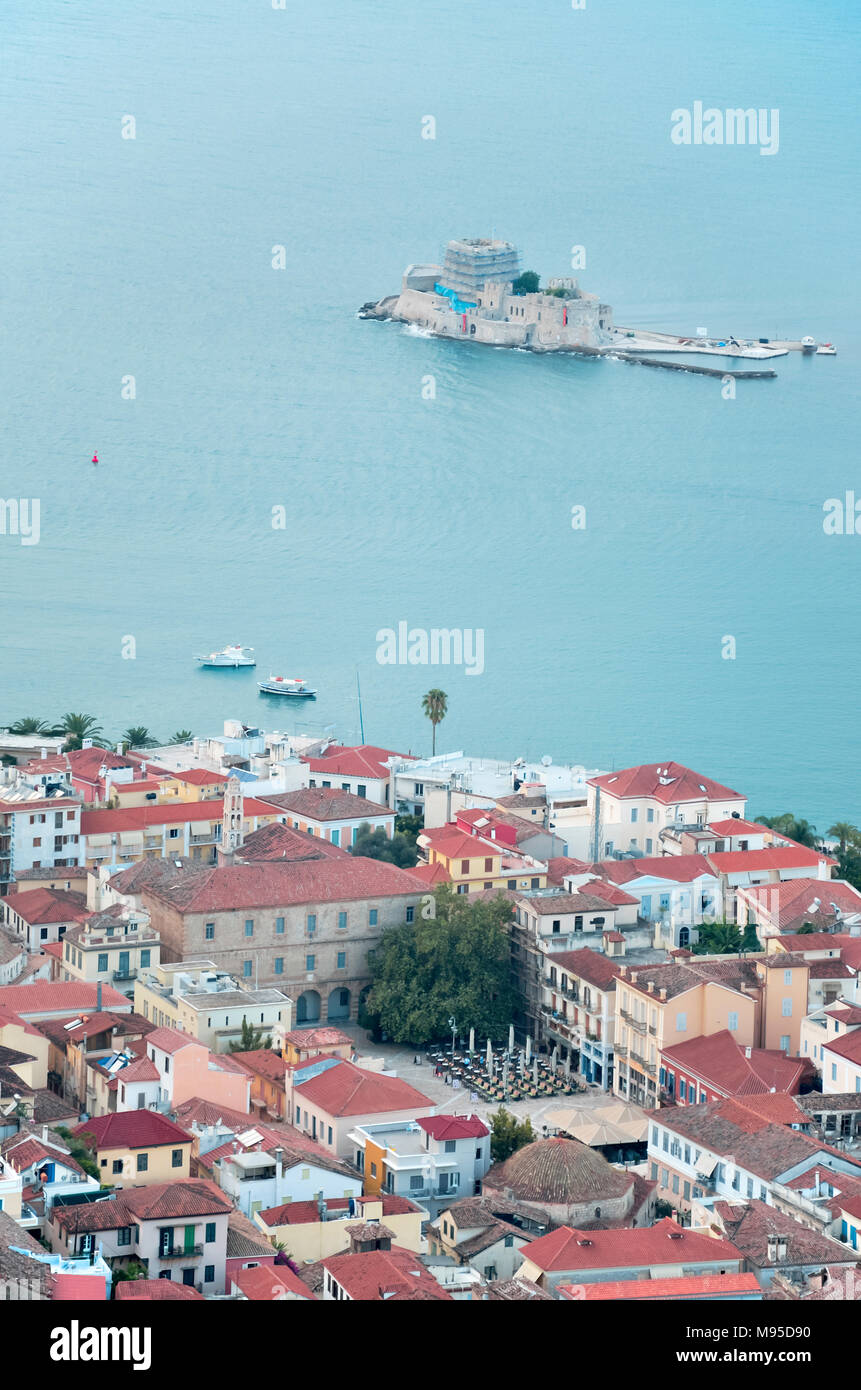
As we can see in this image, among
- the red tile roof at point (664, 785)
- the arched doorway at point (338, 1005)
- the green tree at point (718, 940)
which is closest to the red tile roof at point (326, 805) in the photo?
the red tile roof at point (664, 785)

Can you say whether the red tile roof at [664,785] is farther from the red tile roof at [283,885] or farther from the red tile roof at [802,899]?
the red tile roof at [283,885]

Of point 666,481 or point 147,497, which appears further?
point 666,481

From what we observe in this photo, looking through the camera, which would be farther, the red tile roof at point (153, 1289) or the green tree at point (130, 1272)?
the green tree at point (130, 1272)

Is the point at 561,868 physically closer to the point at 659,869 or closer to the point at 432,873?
the point at 659,869

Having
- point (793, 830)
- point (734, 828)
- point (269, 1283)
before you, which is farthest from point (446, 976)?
point (269, 1283)
